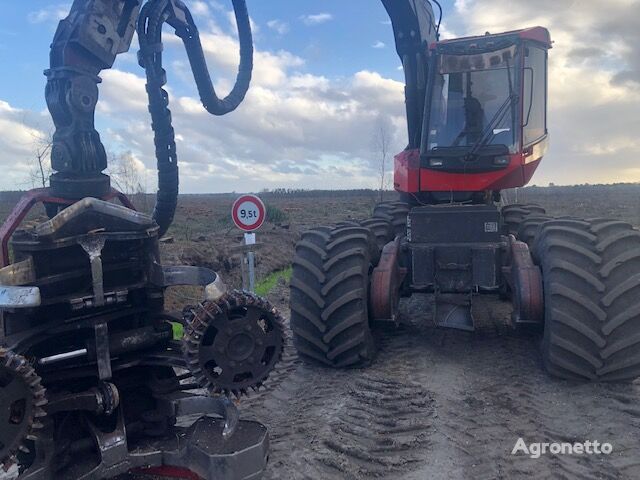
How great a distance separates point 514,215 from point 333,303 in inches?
154

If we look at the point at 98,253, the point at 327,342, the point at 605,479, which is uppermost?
the point at 98,253

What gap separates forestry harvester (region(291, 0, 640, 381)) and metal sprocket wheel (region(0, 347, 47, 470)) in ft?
10.6

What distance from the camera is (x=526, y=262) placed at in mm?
5715

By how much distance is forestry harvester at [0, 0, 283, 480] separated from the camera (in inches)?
124

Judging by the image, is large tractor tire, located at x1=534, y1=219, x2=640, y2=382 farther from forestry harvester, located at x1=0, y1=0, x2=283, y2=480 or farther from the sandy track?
forestry harvester, located at x1=0, y1=0, x2=283, y2=480

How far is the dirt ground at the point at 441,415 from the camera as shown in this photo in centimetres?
388

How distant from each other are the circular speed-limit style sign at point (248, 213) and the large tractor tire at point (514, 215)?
11.7 ft

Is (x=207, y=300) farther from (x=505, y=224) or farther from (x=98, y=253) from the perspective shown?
(x=505, y=224)

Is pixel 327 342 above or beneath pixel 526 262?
beneath

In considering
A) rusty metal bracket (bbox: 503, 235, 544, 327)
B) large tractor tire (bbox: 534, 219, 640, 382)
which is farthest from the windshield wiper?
large tractor tire (bbox: 534, 219, 640, 382)

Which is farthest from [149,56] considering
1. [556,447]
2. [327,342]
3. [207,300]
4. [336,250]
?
[556,447]

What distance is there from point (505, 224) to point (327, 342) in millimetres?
Answer: 3740

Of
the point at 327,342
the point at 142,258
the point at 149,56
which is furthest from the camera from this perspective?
the point at 327,342

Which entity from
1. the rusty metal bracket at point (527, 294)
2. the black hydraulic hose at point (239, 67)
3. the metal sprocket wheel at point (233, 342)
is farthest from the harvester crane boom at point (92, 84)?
the rusty metal bracket at point (527, 294)
